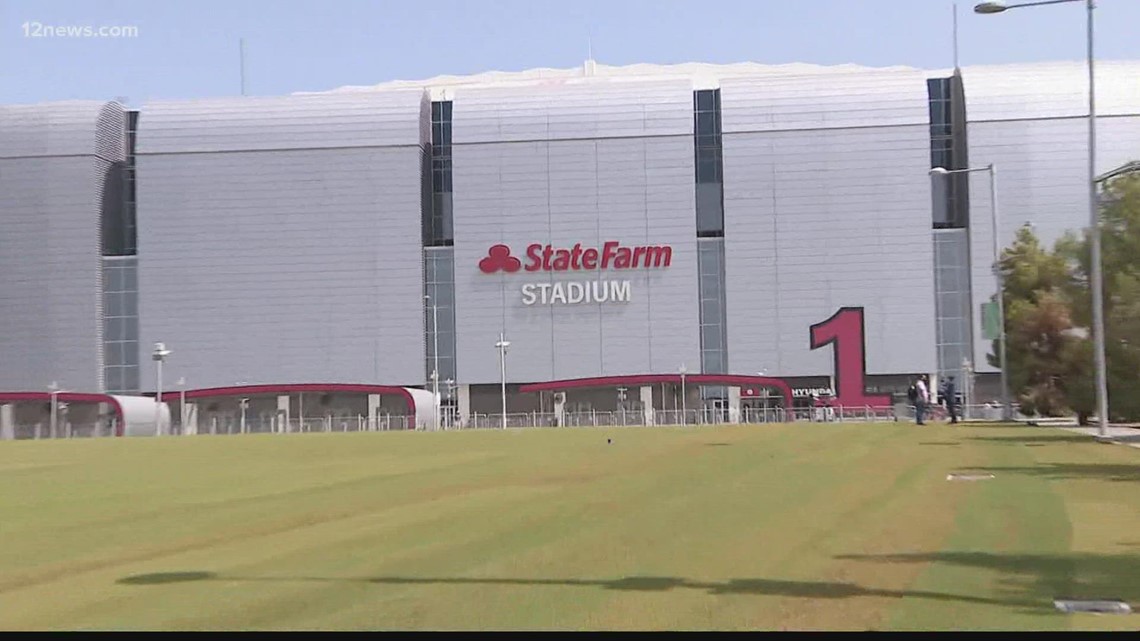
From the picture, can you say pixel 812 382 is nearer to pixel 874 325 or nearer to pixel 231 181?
pixel 874 325

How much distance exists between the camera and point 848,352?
339 ft

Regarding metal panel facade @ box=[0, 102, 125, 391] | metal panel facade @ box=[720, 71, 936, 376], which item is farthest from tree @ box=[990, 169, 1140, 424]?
metal panel facade @ box=[0, 102, 125, 391]

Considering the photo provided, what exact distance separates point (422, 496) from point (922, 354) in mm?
88047

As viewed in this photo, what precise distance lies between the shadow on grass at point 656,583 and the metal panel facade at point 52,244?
10097 cm

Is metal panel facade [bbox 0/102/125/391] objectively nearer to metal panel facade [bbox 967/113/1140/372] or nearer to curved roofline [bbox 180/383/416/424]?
curved roofline [bbox 180/383/416/424]

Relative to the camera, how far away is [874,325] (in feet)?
339

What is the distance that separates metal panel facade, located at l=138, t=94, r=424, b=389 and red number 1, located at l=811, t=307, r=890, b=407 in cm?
3165

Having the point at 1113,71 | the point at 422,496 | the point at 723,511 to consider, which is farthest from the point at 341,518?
the point at 1113,71

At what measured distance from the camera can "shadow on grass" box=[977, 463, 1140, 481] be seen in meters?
22.2

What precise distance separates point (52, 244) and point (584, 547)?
10194 centimetres

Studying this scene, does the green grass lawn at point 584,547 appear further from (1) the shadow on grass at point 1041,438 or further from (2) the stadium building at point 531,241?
(2) the stadium building at point 531,241

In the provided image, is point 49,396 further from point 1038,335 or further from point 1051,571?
point 1051,571

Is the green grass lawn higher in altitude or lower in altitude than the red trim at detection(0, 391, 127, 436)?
higher

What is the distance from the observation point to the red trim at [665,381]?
104 metres
